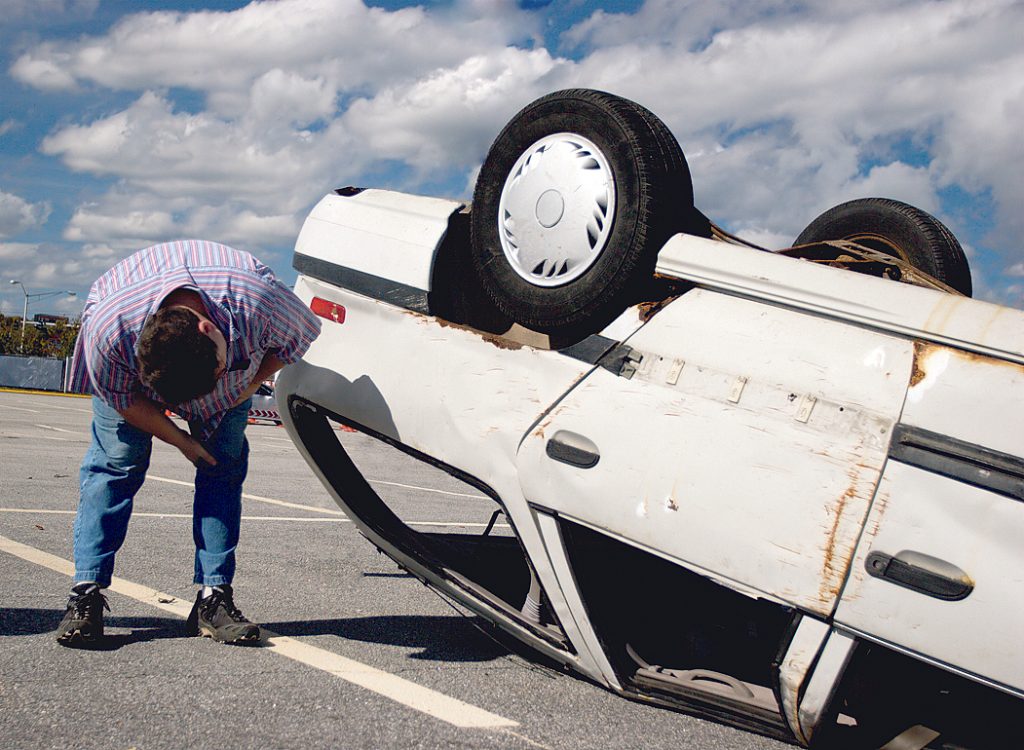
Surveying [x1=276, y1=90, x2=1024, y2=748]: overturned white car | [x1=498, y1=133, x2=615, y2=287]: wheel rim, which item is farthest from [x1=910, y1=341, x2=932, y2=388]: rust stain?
[x1=498, y1=133, x2=615, y2=287]: wheel rim

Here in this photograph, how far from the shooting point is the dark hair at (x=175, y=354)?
87.0 inches

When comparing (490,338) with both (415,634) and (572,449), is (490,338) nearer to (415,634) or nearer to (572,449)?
(572,449)

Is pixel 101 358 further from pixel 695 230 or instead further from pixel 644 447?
pixel 695 230

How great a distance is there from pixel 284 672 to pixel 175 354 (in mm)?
923

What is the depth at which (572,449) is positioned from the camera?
7.50 ft

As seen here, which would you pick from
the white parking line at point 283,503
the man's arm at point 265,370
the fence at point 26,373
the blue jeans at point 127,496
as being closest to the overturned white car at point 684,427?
the man's arm at point 265,370

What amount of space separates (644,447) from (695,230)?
734 mm

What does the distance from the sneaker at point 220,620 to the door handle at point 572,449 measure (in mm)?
1088

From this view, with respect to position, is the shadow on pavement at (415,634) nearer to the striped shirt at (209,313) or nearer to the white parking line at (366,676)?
the white parking line at (366,676)

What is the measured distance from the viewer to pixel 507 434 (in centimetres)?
244

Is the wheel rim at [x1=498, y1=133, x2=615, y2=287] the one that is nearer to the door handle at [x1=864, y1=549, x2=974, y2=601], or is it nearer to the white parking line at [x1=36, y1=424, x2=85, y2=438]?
the door handle at [x1=864, y1=549, x2=974, y2=601]

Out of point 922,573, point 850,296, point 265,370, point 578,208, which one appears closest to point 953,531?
point 922,573

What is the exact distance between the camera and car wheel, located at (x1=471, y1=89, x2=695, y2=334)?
233 cm

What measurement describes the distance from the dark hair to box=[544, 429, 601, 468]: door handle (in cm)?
93
